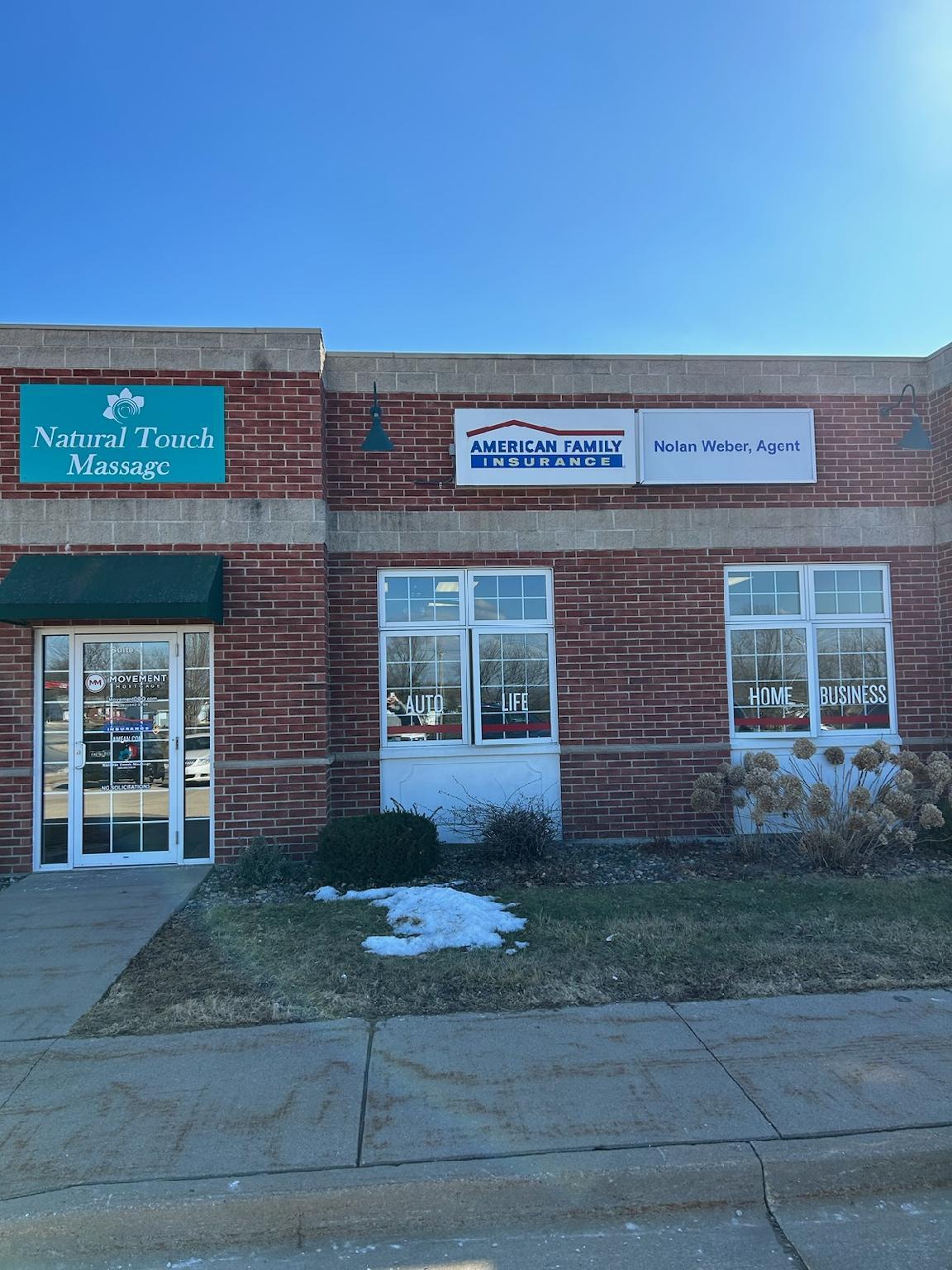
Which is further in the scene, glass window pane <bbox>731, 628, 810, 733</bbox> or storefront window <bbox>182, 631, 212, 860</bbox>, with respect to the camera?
glass window pane <bbox>731, 628, 810, 733</bbox>

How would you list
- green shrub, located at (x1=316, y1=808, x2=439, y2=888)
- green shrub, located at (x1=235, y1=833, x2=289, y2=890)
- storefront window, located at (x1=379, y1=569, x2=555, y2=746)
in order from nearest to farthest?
green shrub, located at (x1=316, y1=808, x2=439, y2=888) → green shrub, located at (x1=235, y1=833, x2=289, y2=890) → storefront window, located at (x1=379, y1=569, x2=555, y2=746)

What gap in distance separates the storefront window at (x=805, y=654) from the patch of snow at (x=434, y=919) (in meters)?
4.40

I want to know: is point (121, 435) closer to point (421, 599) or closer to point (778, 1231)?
point (421, 599)

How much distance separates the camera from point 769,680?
9867 mm

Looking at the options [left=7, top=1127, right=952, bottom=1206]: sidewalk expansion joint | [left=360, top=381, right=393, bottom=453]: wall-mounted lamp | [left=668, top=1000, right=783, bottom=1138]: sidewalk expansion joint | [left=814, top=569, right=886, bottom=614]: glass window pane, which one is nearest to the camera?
[left=7, top=1127, right=952, bottom=1206]: sidewalk expansion joint

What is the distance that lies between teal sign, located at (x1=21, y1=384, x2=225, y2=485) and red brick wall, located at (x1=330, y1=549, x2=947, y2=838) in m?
1.86

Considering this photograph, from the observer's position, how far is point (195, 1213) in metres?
3.26

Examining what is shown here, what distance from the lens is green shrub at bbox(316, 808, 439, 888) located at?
24.9ft

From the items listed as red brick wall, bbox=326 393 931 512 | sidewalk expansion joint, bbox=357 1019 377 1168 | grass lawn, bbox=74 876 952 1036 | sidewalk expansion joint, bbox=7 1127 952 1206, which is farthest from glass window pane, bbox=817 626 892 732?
sidewalk expansion joint, bbox=357 1019 377 1168

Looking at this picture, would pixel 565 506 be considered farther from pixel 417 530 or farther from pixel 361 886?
pixel 361 886

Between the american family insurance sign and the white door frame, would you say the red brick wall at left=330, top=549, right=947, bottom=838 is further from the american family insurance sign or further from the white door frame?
the white door frame

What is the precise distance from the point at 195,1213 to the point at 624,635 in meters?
7.29

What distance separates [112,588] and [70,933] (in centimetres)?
317

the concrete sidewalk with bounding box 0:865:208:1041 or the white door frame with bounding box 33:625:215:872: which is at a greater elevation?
the white door frame with bounding box 33:625:215:872
